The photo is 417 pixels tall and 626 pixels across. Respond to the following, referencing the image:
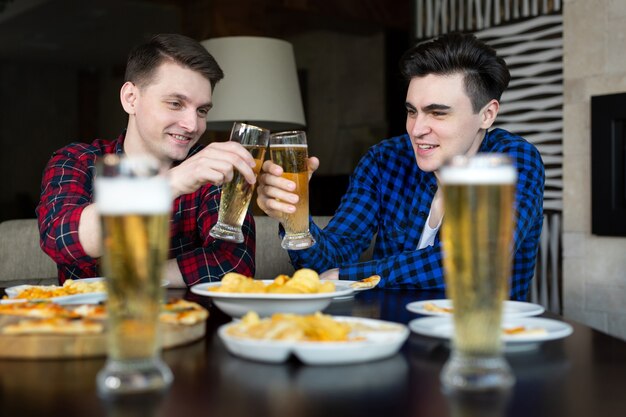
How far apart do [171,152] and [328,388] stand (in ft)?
4.80

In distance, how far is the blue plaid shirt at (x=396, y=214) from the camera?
185 centimetres

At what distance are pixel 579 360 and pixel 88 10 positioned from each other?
14.6 ft

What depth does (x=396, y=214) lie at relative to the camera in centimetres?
230

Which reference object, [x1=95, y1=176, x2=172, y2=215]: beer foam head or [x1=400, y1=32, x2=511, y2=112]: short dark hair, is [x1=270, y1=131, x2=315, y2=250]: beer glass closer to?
[x1=95, y1=176, x2=172, y2=215]: beer foam head

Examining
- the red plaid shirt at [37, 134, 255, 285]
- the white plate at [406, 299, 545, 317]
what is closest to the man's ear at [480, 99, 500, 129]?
the red plaid shirt at [37, 134, 255, 285]

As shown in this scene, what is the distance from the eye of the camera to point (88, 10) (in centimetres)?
468

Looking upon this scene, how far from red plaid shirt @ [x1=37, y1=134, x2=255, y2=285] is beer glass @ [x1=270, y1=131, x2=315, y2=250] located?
11.9 inches

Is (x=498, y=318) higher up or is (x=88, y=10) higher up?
A: (x=88, y=10)

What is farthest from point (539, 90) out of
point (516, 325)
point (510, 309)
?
point (516, 325)

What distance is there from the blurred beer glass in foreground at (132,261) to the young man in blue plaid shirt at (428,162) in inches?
48.5

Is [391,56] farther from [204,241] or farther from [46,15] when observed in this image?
[204,241]

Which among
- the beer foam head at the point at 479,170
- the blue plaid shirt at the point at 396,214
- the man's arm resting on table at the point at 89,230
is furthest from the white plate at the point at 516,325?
the man's arm resting on table at the point at 89,230

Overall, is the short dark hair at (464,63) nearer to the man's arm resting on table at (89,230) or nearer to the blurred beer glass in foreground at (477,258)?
the man's arm resting on table at (89,230)

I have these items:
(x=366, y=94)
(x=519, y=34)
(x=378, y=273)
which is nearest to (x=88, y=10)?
(x=366, y=94)
